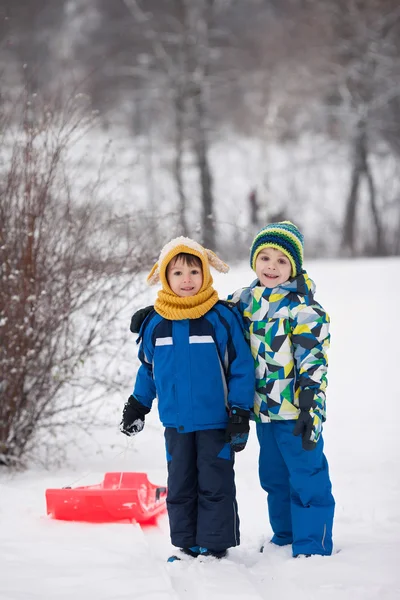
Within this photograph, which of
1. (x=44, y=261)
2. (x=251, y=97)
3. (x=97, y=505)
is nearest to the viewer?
(x=97, y=505)

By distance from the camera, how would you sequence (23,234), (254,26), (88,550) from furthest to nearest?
Answer: (254,26)
(23,234)
(88,550)

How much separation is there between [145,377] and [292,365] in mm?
657

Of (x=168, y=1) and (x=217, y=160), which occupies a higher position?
(x=168, y=1)

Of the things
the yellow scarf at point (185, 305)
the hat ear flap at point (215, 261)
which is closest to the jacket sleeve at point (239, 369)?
the yellow scarf at point (185, 305)

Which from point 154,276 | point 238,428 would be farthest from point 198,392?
point 154,276

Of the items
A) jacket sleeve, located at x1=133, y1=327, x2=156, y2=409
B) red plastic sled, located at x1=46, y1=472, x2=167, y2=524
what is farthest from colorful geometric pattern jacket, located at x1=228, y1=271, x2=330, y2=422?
red plastic sled, located at x1=46, y1=472, x2=167, y2=524

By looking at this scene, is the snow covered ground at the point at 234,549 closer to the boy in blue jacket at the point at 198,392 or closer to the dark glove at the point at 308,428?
the boy in blue jacket at the point at 198,392

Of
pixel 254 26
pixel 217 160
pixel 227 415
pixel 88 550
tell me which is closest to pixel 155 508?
pixel 88 550

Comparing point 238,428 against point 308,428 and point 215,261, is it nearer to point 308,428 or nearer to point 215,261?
point 308,428

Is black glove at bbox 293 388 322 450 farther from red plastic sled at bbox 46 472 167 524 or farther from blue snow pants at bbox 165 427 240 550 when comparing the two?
red plastic sled at bbox 46 472 167 524

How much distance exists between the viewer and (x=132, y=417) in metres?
2.88

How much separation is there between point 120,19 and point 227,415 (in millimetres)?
13856

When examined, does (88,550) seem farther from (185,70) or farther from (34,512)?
(185,70)

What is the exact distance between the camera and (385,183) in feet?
50.6
